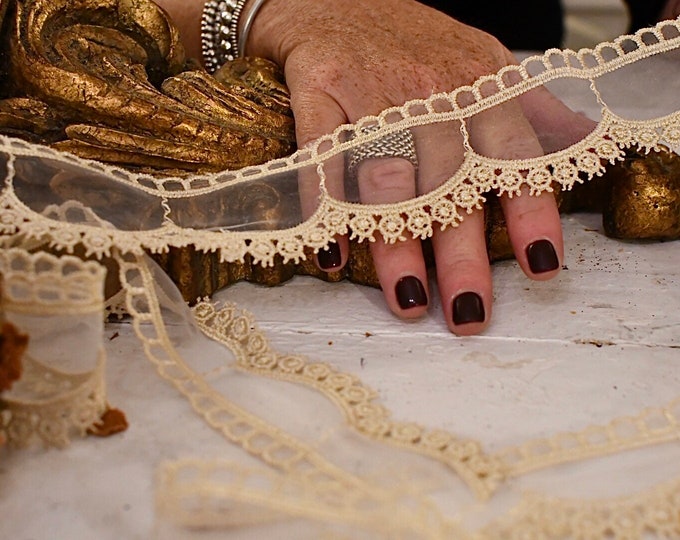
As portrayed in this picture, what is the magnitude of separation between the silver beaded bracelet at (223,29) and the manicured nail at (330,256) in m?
0.36

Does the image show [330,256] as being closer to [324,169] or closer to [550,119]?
[324,169]

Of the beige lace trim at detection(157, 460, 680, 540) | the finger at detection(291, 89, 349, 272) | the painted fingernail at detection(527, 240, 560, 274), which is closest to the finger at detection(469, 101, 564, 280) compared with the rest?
the painted fingernail at detection(527, 240, 560, 274)

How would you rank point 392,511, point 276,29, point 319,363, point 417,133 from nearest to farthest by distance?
point 392,511 < point 319,363 < point 417,133 < point 276,29

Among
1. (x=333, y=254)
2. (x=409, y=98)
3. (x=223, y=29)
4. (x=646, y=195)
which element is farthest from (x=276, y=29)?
(x=646, y=195)

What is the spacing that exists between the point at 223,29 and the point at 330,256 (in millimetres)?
392

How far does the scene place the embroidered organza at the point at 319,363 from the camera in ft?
1.32

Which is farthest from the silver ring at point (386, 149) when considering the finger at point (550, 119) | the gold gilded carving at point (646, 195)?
the gold gilded carving at point (646, 195)

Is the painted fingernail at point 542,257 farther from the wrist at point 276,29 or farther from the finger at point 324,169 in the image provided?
the wrist at point 276,29

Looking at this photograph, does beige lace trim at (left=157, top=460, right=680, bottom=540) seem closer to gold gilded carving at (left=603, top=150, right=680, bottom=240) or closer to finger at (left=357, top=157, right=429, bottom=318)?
finger at (left=357, top=157, right=429, bottom=318)

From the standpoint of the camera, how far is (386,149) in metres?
0.65

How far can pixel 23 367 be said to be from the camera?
455mm

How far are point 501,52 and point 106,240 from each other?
451mm

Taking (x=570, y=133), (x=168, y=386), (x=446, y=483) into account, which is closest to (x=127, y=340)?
(x=168, y=386)

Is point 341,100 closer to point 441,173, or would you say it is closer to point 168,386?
point 441,173
